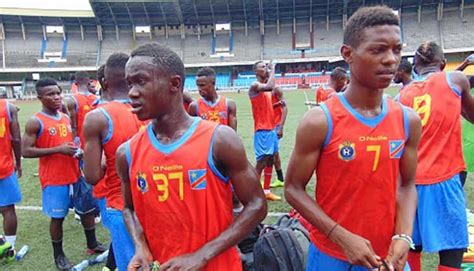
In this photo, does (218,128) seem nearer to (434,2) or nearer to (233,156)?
(233,156)

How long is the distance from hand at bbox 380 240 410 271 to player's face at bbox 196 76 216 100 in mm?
4380

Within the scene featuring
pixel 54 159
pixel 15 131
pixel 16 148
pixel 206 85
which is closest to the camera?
pixel 54 159

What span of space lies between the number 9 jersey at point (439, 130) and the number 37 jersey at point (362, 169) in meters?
1.26

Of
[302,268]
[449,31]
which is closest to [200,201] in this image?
[302,268]

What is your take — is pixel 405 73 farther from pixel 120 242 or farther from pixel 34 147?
pixel 34 147

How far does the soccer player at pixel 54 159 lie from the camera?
4383mm

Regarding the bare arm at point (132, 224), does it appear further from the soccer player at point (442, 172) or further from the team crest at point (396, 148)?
the soccer player at point (442, 172)

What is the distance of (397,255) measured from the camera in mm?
1888

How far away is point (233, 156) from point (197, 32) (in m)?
50.8

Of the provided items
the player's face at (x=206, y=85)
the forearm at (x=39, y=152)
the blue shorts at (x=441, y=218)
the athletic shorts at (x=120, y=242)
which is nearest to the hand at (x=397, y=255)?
the blue shorts at (x=441, y=218)

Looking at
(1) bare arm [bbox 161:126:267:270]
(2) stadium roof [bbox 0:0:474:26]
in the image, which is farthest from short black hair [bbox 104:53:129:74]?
(2) stadium roof [bbox 0:0:474:26]

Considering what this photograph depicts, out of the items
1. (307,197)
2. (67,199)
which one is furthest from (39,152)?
(307,197)

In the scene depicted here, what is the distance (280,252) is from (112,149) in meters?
1.54

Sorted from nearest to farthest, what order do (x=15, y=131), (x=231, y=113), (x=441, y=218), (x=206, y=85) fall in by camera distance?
(x=441, y=218)
(x=15, y=131)
(x=206, y=85)
(x=231, y=113)
